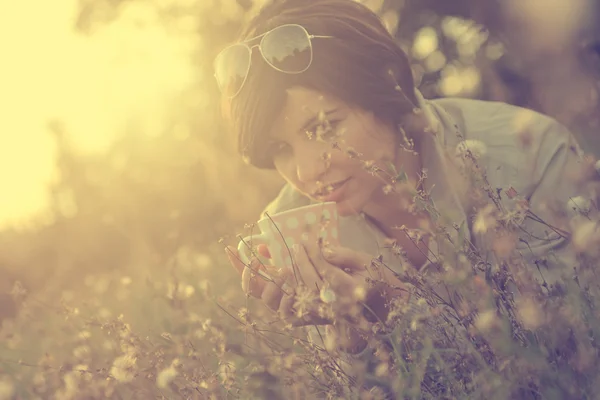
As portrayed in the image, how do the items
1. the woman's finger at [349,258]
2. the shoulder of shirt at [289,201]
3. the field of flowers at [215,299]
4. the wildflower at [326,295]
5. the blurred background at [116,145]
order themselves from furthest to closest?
the blurred background at [116,145], the shoulder of shirt at [289,201], the woman's finger at [349,258], the wildflower at [326,295], the field of flowers at [215,299]

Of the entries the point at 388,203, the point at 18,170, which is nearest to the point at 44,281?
the point at 18,170

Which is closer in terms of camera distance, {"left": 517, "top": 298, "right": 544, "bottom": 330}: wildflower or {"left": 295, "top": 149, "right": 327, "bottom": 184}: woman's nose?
{"left": 517, "top": 298, "right": 544, "bottom": 330}: wildflower

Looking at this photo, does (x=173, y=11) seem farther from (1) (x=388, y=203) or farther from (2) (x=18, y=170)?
(1) (x=388, y=203)

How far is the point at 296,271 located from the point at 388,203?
1.06m

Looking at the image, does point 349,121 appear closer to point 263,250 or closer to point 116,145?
point 263,250

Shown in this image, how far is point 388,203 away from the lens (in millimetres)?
2973

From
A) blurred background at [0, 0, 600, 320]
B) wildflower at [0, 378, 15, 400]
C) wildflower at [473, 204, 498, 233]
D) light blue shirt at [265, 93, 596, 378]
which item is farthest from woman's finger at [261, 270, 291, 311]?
blurred background at [0, 0, 600, 320]

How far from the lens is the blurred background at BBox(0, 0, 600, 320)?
5879 millimetres

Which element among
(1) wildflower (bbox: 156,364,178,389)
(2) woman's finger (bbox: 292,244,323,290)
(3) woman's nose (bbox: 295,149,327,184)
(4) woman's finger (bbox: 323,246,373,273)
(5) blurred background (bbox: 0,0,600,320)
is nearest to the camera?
(1) wildflower (bbox: 156,364,178,389)

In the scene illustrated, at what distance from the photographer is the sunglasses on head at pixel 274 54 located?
8.28ft

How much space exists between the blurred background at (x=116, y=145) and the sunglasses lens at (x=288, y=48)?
2.21 meters

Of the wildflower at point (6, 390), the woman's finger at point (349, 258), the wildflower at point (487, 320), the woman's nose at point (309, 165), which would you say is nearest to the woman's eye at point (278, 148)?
the woman's nose at point (309, 165)

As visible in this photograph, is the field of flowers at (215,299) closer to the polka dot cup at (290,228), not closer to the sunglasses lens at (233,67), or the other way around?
the polka dot cup at (290,228)

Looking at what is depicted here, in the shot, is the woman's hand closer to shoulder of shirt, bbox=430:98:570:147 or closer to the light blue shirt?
the light blue shirt
